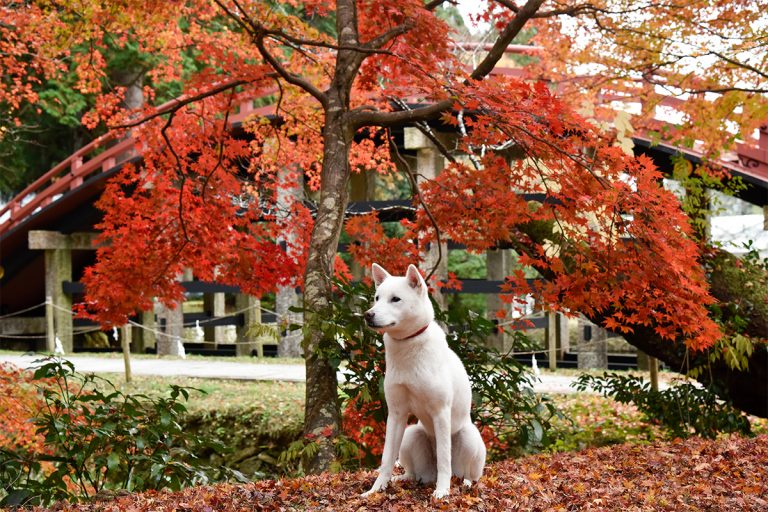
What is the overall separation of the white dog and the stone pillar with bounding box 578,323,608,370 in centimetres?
1104

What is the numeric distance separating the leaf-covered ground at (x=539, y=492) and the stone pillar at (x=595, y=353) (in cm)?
913

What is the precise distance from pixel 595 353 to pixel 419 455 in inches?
440

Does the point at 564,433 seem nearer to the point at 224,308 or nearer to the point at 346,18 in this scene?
the point at 346,18

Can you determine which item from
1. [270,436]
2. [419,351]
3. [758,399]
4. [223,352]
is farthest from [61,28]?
[223,352]

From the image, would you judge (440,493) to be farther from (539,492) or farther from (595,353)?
(595,353)

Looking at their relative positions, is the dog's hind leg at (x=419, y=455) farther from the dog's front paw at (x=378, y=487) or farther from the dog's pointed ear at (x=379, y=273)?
the dog's pointed ear at (x=379, y=273)

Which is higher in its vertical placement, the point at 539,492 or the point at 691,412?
the point at 539,492

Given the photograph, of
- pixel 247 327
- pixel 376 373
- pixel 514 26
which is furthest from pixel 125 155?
pixel 514 26

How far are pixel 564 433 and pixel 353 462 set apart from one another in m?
3.22

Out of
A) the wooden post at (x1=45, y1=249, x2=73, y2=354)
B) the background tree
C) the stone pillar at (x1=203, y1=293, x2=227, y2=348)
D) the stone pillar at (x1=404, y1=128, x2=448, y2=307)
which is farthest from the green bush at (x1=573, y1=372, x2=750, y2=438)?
the stone pillar at (x1=203, y1=293, x2=227, y2=348)

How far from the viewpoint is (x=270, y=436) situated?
10.0 metres

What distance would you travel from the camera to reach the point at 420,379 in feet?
13.8

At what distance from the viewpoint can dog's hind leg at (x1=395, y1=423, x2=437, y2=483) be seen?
460cm

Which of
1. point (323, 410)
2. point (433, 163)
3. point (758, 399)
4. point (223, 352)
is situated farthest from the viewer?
point (223, 352)
